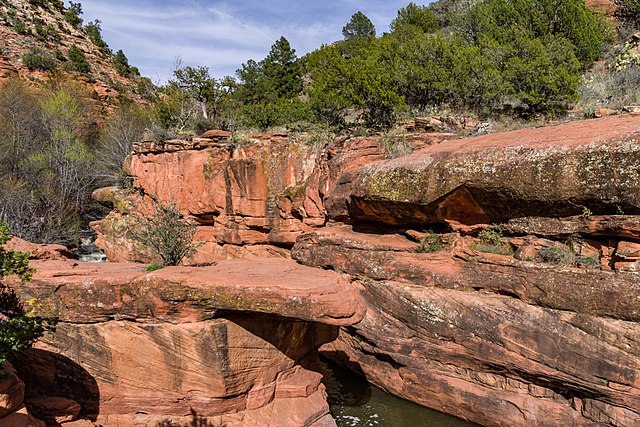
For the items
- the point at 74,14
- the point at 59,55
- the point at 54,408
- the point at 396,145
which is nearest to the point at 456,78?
the point at 396,145

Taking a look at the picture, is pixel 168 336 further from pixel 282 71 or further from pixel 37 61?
pixel 37 61

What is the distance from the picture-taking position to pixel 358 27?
3941 cm

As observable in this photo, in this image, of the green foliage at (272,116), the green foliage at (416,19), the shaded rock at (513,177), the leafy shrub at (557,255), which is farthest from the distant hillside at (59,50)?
the leafy shrub at (557,255)

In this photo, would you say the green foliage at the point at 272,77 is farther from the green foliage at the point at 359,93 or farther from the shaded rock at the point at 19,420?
the shaded rock at the point at 19,420

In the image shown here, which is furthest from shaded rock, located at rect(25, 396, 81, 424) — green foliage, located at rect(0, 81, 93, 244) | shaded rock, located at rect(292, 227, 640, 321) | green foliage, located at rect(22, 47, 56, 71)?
green foliage, located at rect(22, 47, 56, 71)

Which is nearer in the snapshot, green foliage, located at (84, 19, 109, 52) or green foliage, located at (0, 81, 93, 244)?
green foliage, located at (0, 81, 93, 244)

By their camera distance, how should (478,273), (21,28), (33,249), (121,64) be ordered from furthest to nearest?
(121,64), (21,28), (33,249), (478,273)

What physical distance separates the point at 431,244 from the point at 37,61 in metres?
41.6

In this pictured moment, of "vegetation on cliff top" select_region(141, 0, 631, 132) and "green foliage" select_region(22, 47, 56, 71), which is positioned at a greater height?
"green foliage" select_region(22, 47, 56, 71)

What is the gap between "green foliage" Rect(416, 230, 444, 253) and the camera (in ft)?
30.9

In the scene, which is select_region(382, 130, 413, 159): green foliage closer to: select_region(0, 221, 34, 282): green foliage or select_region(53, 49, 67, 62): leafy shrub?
select_region(0, 221, 34, 282): green foliage

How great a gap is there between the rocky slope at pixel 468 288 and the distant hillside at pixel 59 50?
118ft

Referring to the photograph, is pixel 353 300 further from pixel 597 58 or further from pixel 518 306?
pixel 597 58

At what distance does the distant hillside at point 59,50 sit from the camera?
1362 inches
